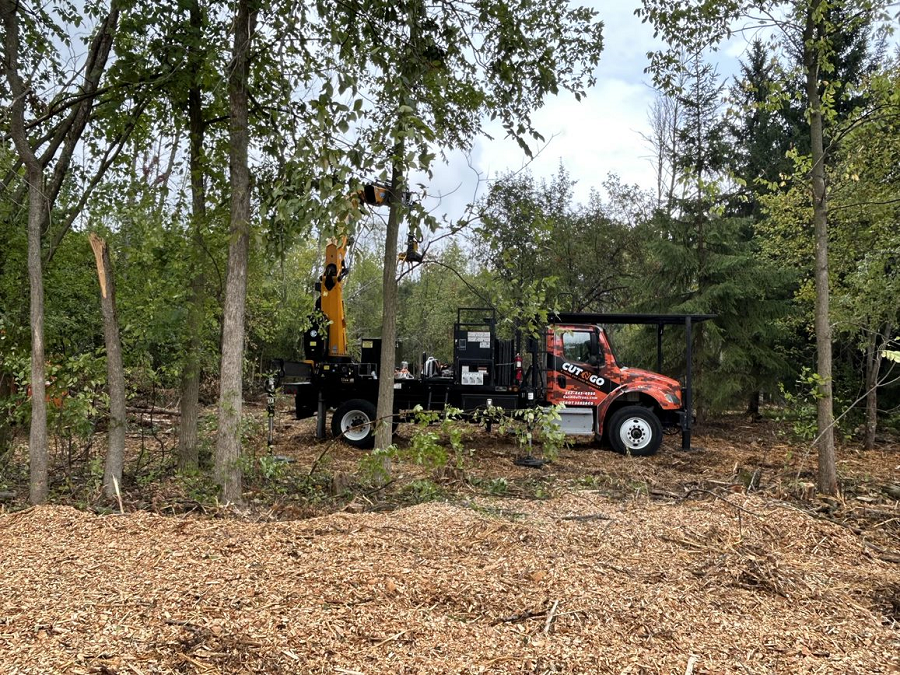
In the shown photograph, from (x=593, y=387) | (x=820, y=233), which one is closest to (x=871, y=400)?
(x=593, y=387)

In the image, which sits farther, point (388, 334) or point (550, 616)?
point (388, 334)

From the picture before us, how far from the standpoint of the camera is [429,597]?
3570 mm

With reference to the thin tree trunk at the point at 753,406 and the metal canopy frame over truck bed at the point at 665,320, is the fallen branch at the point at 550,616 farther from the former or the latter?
the thin tree trunk at the point at 753,406

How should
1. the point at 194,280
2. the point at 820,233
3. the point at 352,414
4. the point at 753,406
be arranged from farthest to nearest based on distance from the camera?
the point at 753,406 → the point at 352,414 → the point at 194,280 → the point at 820,233

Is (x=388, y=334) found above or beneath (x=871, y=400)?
above

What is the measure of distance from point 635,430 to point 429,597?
354 inches

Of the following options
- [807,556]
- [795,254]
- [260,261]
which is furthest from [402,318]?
[807,556]

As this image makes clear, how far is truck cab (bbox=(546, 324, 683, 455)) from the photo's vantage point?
11.9 meters

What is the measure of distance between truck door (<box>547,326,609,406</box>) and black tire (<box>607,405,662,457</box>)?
52cm

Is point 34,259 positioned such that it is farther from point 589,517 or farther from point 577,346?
point 577,346

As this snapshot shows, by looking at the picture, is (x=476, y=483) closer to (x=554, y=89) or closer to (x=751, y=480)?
(x=751, y=480)

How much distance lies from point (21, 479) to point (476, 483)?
16.9 ft

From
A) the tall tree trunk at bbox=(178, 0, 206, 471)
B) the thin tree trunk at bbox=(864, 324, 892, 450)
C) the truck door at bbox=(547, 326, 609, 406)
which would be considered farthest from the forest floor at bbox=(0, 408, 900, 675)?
the thin tree trunk at bbox=(864, 324, 892, 450)

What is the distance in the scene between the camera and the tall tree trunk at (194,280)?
676cm
